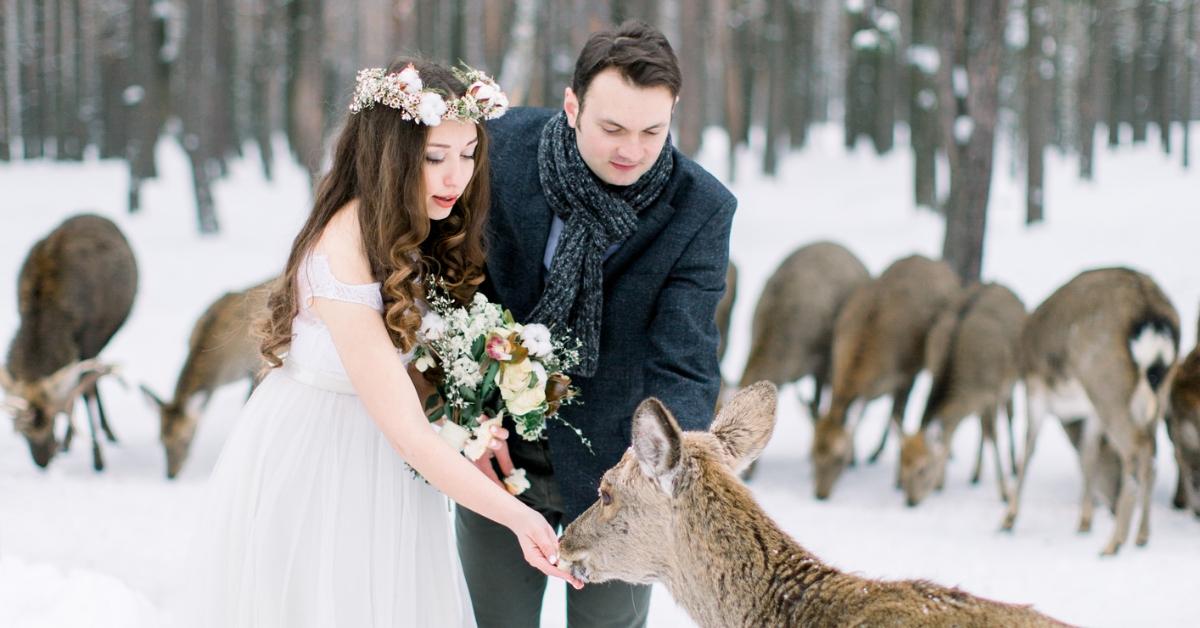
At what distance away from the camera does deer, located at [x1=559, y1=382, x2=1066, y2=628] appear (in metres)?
2.48

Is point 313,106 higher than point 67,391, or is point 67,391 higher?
point 313,106

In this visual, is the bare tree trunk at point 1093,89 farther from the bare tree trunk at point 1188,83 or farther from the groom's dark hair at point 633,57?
the groom's dark hair at point 633,57

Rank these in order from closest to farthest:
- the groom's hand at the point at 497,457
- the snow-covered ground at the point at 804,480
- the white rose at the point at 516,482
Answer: the groom's hand at the point at 497,457
the white rose at the point at 516,482
the snow-covered ground at the point at 804,480

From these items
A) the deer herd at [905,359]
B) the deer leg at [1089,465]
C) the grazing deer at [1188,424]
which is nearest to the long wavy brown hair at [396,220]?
the deer herd at [905,359]

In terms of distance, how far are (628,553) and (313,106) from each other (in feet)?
77.8

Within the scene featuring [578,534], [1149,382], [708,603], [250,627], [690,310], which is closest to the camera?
[708,603]

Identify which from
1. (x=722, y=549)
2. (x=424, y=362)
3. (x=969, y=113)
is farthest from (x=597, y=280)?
(x=969, y=113)

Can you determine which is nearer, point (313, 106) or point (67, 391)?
point (67, 391)

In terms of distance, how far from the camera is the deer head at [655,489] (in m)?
2.69

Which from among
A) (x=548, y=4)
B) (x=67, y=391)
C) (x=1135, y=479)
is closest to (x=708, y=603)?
(x=1135, y=479)

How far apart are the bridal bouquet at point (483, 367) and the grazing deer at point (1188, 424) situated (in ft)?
17.6

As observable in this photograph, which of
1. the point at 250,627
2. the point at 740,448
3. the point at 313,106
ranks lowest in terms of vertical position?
the point at 250,627

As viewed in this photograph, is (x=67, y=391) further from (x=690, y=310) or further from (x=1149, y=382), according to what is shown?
(x=1149, y=382)

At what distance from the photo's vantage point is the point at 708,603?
8.89 feet
